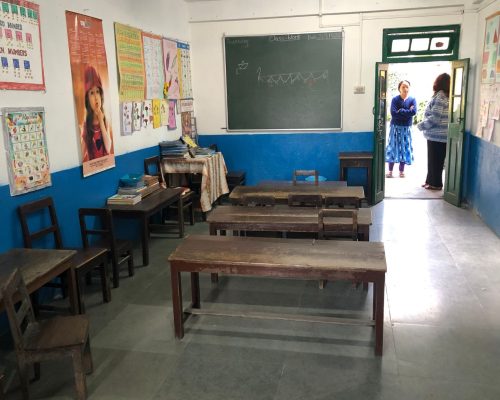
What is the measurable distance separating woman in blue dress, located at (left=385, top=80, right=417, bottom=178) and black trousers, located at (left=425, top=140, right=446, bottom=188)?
1.18 meters

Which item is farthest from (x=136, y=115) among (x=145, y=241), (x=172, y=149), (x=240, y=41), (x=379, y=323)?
(x=379, y=323)

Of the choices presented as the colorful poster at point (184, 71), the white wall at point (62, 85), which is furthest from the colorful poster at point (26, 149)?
the colorful poster at point (184, 71)

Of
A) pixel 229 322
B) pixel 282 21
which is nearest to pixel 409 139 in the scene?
pixel 282 21

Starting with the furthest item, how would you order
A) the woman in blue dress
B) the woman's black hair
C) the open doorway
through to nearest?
the woman in blue dress, the open doorway, the woman's black hair

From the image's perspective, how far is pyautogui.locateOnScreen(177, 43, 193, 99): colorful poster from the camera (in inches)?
285

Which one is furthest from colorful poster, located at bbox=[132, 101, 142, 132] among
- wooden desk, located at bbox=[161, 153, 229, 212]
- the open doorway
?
the open doorway

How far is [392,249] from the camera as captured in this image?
530 cm

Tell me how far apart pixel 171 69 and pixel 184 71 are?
22.6 inches

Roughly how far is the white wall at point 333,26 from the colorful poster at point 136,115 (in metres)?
2.13

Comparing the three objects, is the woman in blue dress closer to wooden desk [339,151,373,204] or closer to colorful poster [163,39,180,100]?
wooden desk [339,151,373,204]

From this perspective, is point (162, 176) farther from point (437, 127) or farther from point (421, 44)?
point (437, 127)

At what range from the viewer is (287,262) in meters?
3.13

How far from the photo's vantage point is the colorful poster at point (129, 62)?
539cm

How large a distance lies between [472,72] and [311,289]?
4.57 m
